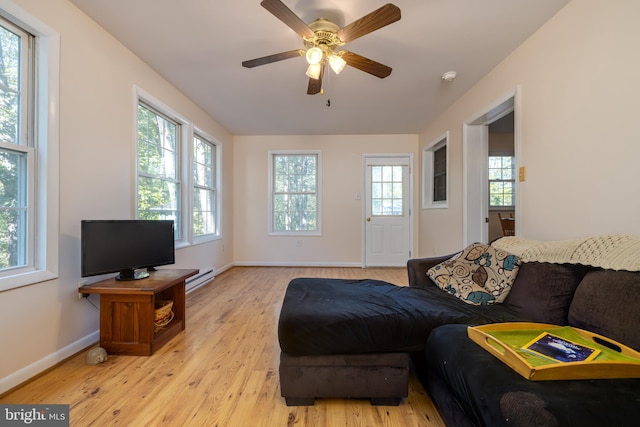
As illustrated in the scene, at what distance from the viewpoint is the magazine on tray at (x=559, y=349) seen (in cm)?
98

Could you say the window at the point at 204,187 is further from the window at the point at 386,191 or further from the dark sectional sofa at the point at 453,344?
the window at the point at 386,191

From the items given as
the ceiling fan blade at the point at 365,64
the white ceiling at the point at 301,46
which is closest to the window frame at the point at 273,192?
the white ceiling at the point at 301,46

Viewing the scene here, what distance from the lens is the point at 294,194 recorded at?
492 centimetres

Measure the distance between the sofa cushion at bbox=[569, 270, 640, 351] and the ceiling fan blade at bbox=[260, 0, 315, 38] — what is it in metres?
2.18

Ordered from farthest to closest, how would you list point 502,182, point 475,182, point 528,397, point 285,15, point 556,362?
1. point 502,182
2. point 475,182
3. point 285,15
4. point 556,362
5. point 528,397

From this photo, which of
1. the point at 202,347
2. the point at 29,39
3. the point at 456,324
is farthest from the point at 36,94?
the point at 456,324

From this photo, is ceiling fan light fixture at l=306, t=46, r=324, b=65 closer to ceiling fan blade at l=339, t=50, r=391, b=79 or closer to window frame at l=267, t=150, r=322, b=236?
ceiling fan blade at l=339, t=50, r=391, b=79

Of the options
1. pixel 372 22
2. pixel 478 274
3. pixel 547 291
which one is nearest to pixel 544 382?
pixel 547 291

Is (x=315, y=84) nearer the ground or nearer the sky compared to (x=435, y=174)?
nearer the sky

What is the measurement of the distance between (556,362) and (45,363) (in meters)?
2.74

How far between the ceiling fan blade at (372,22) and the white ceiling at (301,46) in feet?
0.74

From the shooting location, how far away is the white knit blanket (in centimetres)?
125

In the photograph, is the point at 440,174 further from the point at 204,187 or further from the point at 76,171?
the point at 76,171

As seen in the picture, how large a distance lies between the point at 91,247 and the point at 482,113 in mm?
3708
